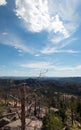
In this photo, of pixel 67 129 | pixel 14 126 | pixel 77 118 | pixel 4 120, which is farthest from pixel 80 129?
pixel 14 126

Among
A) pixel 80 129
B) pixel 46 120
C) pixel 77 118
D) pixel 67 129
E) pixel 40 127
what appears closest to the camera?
pixel 40 127

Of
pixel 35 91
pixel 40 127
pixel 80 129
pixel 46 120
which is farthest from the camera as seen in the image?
pixel 80 129

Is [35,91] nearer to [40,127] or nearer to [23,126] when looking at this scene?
[23,126]

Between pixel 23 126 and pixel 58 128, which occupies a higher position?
pixel 23 126

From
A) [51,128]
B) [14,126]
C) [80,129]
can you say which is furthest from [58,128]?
[80,129]

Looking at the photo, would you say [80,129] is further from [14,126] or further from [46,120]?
[14,126]

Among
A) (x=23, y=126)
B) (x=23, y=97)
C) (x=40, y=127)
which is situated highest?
(x=23, y=97)

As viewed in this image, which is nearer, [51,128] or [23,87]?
[23,87]

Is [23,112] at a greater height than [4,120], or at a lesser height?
greater

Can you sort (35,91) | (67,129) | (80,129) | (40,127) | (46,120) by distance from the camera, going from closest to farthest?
1. (35,91)
2. (40,127)
3. (46,120)
4. (67,129)
5. (80,129)
